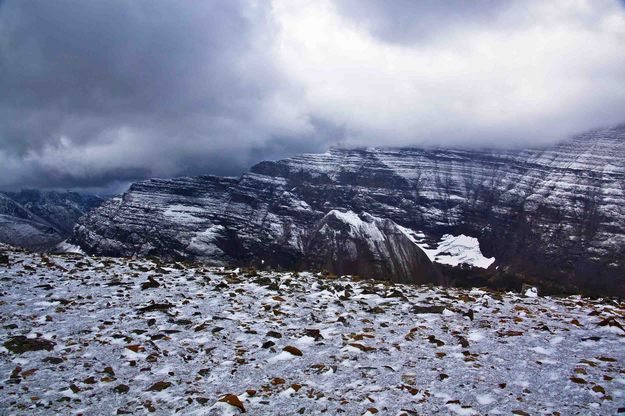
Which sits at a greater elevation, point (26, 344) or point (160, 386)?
point (26, 344)

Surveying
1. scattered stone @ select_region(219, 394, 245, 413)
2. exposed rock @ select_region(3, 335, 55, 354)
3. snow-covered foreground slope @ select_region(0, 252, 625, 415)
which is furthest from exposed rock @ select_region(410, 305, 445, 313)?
exposed rock @ select_region(3, 335, 55, 354)

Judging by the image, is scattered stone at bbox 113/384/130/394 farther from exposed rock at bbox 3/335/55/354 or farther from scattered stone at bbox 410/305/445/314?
scattered stone at bbox 410/305/445/314

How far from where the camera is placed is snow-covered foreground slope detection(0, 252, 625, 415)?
12.1m

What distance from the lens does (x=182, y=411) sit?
11789mm

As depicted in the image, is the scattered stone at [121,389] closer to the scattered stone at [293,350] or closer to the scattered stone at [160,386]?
the scattered stone at [160,386]

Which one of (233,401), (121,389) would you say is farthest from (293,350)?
Result: (121,389)

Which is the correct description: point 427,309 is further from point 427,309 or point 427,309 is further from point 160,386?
point 160,386

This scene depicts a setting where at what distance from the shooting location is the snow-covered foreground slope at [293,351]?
39.7ft

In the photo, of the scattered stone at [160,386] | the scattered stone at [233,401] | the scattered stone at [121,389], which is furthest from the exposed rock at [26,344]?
the scattered stone at [233,401]

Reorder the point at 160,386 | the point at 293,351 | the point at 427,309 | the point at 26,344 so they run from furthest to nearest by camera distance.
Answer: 1. the point at 427,309
2. the point at 293,351
3. the point at 26,344
4. the point at 160,386

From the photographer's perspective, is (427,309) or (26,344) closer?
(26,344)

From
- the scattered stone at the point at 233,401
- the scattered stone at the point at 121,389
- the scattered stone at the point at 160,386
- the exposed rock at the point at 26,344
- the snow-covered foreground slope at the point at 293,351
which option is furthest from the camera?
the exposed rock at the point at 26,344

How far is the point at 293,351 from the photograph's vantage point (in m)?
15.4

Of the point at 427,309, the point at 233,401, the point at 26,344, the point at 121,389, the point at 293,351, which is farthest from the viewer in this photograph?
the point at 427,309
